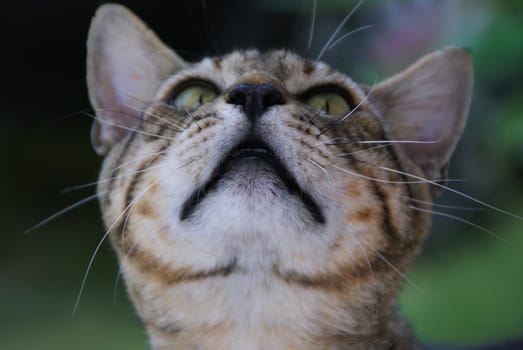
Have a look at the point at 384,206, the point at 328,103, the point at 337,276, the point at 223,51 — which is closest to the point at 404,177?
the point at 384,206

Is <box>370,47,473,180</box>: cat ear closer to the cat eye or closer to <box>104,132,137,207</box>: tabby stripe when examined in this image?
the cat eye

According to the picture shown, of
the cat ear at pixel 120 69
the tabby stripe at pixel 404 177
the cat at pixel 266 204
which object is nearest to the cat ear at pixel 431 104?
the cat at pixel 266 204

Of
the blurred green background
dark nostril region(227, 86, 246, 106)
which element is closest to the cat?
dark nostril region(227, 86, 246, 106)

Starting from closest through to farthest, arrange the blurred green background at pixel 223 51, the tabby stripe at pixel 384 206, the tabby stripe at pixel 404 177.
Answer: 1. the tabby stripe at pixel 384 206
2. the tabby stripe at pixel 404 177
3. the blurred green background at pixel 223 51

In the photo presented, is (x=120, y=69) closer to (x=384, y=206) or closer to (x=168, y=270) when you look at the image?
(x=168, y=270)

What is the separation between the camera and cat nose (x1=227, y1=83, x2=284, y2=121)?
1518 millimetres

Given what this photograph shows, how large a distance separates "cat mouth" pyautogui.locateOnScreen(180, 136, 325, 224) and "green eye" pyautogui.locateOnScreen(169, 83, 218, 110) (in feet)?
1.26

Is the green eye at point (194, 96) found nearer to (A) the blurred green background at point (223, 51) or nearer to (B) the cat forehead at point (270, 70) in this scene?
(B) the cat forehead at point (270, 70)

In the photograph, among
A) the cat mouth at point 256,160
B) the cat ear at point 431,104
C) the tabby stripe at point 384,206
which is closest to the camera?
the cat mouth at point 256,160

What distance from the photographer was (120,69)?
6.84ft

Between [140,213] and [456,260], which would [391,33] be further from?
[140,213]

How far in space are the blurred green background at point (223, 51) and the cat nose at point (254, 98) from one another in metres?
1.89

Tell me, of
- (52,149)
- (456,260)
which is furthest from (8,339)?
(456,260)

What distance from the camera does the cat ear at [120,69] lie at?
6.59ft
